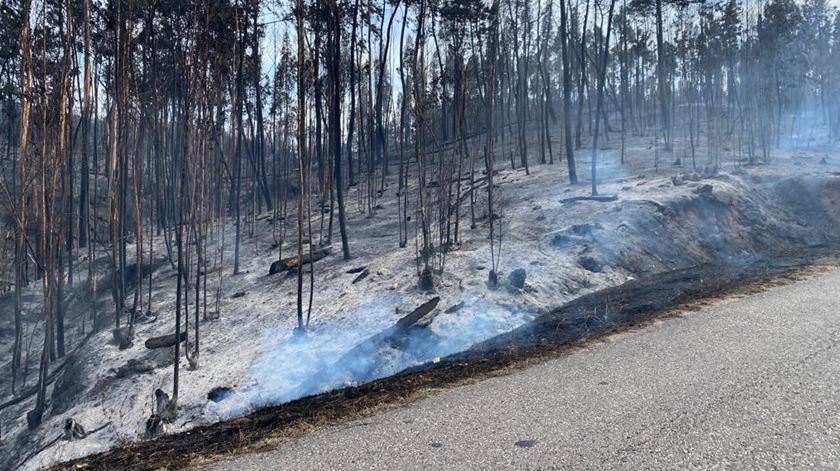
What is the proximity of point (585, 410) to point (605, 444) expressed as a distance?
2.06 ft

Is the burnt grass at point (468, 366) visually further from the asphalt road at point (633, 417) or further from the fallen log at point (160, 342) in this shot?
the fallen log at point (160, 342)

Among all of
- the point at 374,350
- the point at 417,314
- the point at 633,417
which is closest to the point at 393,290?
the point at 417,314

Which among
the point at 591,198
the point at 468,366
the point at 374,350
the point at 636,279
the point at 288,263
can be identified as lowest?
the point at 374,350

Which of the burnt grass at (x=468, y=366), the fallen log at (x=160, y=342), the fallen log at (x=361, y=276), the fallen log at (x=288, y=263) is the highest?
the fallen log at (x=288, y=263)

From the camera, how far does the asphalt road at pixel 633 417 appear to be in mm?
3367

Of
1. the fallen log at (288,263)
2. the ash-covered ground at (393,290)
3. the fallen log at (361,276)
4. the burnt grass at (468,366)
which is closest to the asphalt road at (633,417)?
the burnt grass at (468,366)

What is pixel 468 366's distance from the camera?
6.29 metres

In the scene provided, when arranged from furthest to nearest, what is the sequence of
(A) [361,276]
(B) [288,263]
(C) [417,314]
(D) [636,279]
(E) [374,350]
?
1. (B) [288,263]
2. (A) [361,276]
3. (D) [636,279]
4. (C) [417,314]
5. (E) [374,350]

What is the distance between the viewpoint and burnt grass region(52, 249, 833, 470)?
4578 millimetres

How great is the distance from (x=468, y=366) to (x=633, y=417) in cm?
Answer: 260

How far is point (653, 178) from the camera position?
659 inches

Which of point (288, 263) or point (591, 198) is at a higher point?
point (591, 198)

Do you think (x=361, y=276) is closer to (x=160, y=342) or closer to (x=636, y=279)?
(x=160, y=342)

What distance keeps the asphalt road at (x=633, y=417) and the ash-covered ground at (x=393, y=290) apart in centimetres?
291
